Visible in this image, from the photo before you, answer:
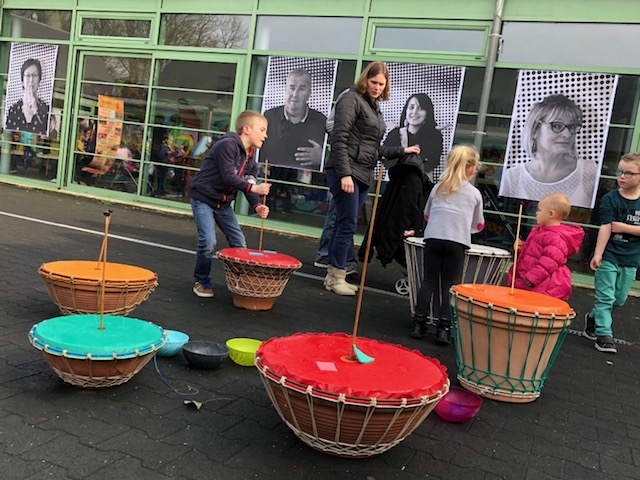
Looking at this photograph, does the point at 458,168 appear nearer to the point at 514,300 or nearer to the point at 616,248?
the point at 514,300

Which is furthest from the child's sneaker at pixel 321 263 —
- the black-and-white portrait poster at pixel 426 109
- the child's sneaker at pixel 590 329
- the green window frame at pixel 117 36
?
the green window frame at pixel 117 36

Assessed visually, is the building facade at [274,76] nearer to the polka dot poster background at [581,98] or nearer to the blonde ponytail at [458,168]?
the polka dot poster background at [581,98]

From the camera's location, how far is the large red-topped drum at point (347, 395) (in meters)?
2.30

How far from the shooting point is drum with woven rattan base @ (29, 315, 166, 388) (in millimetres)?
2744

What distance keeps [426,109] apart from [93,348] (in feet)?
24.1

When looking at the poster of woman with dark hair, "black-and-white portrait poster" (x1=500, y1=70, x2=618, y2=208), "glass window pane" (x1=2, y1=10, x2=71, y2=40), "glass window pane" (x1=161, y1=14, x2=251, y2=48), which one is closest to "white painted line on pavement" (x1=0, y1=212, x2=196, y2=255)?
the poster of woman with dark hair

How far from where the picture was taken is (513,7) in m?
8.67

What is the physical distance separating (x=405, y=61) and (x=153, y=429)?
25.6 feet

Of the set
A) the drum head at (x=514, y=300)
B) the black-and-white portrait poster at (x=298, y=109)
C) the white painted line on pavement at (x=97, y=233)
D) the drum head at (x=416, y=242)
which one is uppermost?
the black-and-white portrait poster at (x=298, y=109)

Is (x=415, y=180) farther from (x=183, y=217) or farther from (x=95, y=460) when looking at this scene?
(x=183, y=217)

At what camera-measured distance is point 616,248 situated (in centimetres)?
498

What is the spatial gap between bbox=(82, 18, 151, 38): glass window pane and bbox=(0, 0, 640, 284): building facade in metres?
0.03

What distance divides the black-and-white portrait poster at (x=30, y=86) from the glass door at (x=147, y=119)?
0.77 meters

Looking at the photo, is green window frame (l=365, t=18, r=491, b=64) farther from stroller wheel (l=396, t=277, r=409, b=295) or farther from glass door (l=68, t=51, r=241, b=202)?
stroller wheel (l=396, t=277, r=409, b=295)
